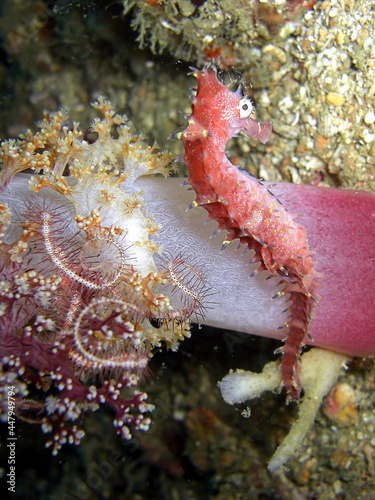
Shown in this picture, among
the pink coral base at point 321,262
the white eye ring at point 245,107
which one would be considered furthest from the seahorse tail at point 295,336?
the white eye ring at point 245,107

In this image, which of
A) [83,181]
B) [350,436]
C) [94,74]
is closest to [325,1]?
[94,74]

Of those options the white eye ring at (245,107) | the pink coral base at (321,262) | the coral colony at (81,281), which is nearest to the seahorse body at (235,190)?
the white eye ring at (245,107)

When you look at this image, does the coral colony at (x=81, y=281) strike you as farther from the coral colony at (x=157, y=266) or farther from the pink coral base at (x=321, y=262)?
the pink coral base at (x=321, y=262)

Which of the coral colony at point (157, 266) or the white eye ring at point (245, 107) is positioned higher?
the white eye ring at point (245, 107)

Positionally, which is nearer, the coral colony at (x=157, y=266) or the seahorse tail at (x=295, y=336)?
the coral colony at (x=157, y=266)

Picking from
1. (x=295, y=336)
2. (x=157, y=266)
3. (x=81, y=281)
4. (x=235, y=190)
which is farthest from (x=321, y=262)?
(x=81, y=281)

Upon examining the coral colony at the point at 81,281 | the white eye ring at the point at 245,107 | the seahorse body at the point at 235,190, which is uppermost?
the white eye ring at the point at 245,107

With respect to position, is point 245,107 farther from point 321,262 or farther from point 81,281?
point 81,281
